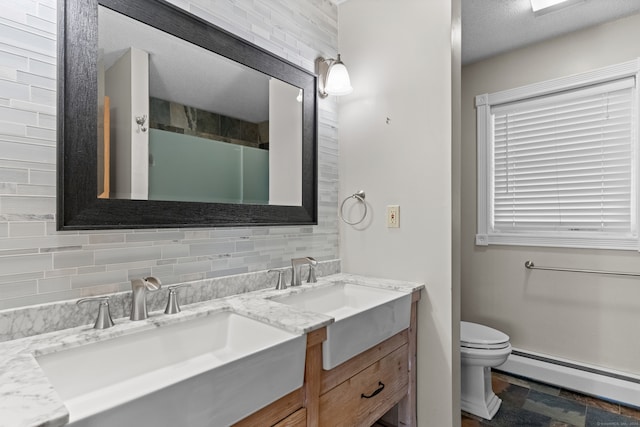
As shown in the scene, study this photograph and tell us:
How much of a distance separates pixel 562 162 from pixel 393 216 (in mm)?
1564

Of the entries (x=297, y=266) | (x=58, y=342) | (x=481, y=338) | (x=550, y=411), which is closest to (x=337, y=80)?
(x=297, y=266)

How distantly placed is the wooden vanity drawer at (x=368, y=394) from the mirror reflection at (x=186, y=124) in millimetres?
840

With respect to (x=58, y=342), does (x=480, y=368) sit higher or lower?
lower

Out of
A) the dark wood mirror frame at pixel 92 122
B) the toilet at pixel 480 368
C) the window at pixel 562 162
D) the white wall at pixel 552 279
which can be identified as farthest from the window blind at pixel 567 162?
the dark wood mirror frame at pixel 92 122

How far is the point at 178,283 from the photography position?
4.08ft

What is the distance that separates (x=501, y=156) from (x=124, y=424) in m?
2.86

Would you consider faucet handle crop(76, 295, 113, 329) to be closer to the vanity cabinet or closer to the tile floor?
the vanity cabinet

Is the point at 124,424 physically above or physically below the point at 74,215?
below

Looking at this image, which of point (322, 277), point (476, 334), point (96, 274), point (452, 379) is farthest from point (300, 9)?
point (476, 334)

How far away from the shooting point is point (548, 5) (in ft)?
6.59

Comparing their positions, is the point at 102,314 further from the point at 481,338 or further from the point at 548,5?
the point at 548,5

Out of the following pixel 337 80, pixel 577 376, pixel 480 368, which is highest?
pixel 337 80

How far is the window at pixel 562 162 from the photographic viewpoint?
2203 millimetres

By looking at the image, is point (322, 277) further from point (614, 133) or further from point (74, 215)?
point (614, 133)
